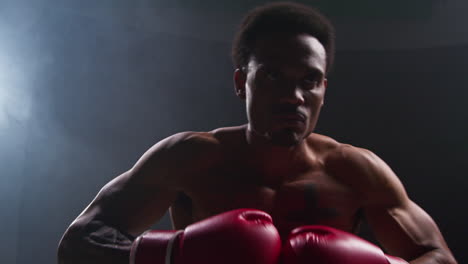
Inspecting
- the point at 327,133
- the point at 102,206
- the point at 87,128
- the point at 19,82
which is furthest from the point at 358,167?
the point at 19,82

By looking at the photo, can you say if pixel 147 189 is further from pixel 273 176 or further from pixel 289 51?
pixel 289 51

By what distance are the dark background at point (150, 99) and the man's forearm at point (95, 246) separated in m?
1.11

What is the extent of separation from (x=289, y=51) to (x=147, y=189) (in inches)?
22.4

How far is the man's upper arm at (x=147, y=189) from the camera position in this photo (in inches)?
46.4

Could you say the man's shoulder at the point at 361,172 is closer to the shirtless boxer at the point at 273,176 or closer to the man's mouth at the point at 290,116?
the shirtless boxer at the point at 273,176

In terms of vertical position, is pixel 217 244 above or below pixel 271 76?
below

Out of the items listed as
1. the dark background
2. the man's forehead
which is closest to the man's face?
the man's forehead

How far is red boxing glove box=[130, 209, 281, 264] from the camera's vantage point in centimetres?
86

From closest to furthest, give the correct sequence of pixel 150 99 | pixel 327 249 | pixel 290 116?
pixel 327 249, pixel 290 116, pixel 150 99

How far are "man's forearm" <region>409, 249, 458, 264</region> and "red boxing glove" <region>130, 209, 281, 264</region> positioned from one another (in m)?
0.43

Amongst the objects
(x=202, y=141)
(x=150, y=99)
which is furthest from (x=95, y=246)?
(x=150, y=99)

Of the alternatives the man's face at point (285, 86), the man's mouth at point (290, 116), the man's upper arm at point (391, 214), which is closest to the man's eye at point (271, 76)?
the man's face at point (285, 86)

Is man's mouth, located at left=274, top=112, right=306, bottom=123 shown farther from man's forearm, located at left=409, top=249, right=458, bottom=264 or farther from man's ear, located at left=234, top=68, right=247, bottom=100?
man's forearm, located at left=409, top=249, right=458, bottom=264

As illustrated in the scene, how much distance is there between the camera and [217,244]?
0.87 meters
